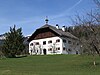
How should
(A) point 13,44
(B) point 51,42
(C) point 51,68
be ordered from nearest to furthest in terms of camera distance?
(C) point 51,68 → (A) point 13,44 → (B) point 51,42

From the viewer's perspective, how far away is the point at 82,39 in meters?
37.8

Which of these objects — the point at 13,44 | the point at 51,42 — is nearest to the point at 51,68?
the point at 13,44

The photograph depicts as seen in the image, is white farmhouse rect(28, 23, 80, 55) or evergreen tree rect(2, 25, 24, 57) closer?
evergreen tree rect(2, 25, 24, 57)

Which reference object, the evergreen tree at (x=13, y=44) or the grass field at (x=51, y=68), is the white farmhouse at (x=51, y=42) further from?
the grass field at (x=51, y=68)

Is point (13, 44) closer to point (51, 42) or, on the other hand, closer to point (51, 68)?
point (51, 42)

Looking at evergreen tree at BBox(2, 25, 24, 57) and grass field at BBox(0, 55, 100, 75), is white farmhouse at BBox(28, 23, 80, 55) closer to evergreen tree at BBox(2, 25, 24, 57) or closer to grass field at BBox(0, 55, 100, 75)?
evergreen tree at BBox(2, 25, 24, 57)

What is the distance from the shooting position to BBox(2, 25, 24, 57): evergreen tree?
70619 mm

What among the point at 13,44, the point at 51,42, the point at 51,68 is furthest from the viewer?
the point at 51,42

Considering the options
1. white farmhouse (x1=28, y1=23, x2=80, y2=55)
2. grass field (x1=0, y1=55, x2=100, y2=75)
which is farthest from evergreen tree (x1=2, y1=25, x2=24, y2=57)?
grass field (x1=0, y1=55, x2=100, y2=75)

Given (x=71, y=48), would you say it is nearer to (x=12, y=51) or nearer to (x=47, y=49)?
(x=47, y=49)

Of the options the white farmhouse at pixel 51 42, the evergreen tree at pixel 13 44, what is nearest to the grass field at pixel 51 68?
the evergreen tree at pixel 13 44

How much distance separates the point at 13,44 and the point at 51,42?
1636cm

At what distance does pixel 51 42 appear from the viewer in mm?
84062

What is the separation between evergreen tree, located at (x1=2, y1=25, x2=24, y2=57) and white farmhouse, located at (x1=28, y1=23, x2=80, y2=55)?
12.3 meters
